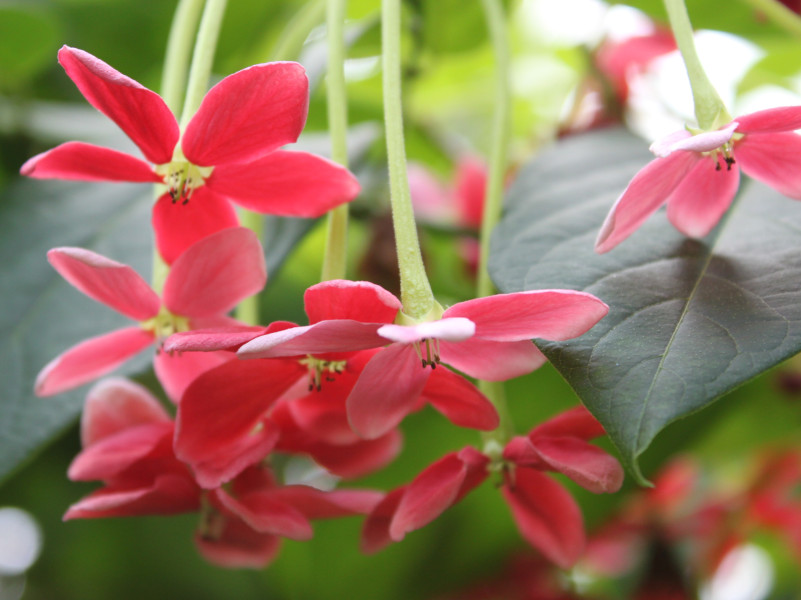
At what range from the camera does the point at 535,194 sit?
1.48 feet

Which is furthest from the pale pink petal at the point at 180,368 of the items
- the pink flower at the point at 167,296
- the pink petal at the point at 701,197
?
the pink petal at the point at 701,197

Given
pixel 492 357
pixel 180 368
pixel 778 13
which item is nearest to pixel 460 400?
pixel 492 357

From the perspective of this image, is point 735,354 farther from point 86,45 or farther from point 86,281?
point 86,45

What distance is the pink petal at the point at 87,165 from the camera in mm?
316

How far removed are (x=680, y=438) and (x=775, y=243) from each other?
33 cm

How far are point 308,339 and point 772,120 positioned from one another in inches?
7.9

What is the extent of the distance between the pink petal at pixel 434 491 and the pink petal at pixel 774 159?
0.18 meters

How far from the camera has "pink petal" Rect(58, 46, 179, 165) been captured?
28 cm

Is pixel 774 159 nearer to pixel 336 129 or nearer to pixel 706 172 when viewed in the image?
pixel 706 172

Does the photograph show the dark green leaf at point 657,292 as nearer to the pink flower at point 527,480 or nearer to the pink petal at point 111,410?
the pink flower at point 527,480

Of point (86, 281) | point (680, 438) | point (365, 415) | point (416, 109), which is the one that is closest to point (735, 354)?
point (365, 415)

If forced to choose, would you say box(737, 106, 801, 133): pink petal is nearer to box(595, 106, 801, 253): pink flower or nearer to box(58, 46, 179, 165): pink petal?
box(595, 106, 801, 253): pink flower

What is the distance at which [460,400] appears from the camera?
13.1 inches

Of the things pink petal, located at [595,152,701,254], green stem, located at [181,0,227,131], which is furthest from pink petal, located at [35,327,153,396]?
pink petal, located at [595,152,701,254]
